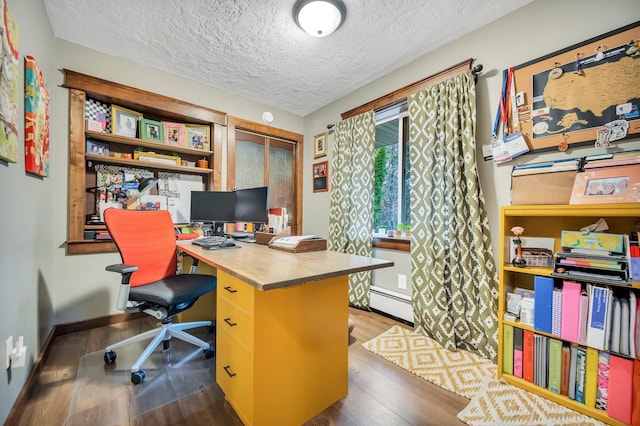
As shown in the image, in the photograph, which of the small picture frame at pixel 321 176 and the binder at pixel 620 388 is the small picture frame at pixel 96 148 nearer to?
the small picture frame at pixel 321 176

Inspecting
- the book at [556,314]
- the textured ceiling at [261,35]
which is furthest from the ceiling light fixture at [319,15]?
the book at [556,314]

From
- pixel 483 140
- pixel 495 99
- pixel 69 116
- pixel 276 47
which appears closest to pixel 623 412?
pixel 483 140

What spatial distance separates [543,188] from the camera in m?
1.56

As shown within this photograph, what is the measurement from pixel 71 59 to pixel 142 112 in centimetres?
62

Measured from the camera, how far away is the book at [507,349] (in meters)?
Answer: 1.58

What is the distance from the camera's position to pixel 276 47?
7.35ft

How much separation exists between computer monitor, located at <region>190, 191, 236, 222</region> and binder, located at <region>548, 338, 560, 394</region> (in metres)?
2.62

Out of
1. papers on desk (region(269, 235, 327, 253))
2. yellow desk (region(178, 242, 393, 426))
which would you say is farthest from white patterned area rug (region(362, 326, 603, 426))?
papers on desk (region(269, 235, 327, 253))

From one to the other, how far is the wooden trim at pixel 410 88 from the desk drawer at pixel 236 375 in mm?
2511

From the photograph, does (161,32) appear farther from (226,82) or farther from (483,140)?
(483,140)

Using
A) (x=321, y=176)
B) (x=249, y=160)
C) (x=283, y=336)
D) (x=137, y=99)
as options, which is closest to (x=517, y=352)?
(x=283, y=336)

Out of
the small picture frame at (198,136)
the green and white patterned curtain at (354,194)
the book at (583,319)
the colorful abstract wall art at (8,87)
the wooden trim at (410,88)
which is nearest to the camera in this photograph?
the colorful abstract wall art at (8,87)

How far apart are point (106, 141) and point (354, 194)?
2596mm

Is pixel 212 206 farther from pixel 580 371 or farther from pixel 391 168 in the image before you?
pixel 580 371
